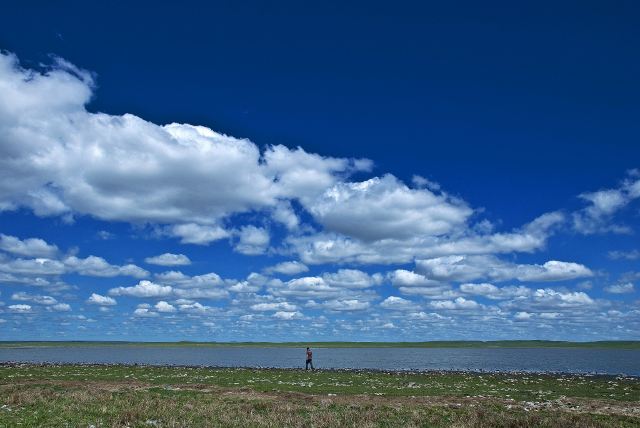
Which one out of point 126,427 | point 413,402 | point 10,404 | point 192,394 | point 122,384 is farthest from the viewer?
point 122,384

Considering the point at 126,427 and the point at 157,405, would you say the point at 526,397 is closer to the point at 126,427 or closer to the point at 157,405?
the point at 157,405

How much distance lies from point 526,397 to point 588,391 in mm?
9900

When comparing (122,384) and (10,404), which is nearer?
(10,404)

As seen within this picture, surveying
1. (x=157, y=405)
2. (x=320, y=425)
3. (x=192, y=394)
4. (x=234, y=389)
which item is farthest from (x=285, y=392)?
(x=320, y=425)

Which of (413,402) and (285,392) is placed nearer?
(413,402)

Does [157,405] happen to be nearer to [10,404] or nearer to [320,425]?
[10,404]

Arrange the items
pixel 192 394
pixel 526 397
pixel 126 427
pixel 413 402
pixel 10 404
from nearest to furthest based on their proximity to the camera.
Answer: pixel 126 427
pixel 10 404
pixel 413 402
pixel 192 394
pixel 526 397

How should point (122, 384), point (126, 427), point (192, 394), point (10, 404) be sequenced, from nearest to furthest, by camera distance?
point (126, 427) → point (10, 404) → point (192, 394) → point (122, 384)

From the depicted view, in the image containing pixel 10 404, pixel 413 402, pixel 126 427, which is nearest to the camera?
pixel 126 427

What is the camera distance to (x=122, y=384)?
40094 mm

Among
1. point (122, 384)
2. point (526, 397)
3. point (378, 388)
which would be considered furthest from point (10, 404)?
point (526, 397)

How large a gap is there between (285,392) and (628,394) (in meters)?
26.7

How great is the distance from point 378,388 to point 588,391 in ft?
56.7

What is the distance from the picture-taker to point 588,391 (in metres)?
42.5
